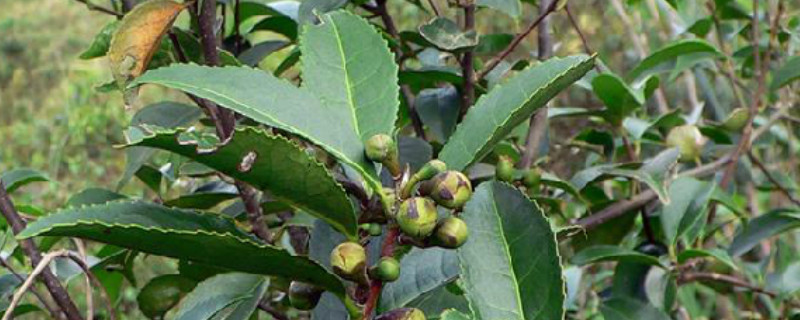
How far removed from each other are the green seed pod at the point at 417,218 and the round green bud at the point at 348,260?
27mm

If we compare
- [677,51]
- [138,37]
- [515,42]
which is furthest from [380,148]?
[677,51]

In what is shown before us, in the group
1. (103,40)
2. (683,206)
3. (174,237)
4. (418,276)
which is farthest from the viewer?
(683,206)

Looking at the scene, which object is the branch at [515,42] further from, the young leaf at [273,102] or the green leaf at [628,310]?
the young leaf at [273,102]

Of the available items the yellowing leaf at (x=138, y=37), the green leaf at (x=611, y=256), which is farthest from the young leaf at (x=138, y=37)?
the green leaf at (x=611, y=256)

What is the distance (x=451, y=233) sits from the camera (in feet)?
1.77

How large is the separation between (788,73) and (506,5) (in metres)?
0.35

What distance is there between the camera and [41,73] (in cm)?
441

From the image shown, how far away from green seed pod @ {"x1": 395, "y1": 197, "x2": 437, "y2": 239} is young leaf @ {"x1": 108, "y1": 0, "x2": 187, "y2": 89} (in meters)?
0.28

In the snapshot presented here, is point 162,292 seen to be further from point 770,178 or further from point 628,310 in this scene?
point 770,178

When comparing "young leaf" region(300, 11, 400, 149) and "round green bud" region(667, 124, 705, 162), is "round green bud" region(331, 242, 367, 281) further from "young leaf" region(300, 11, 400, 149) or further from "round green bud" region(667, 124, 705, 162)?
"round green bud" region(667, 124, 705, 162)

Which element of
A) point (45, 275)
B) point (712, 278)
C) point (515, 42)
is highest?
point (515, 42)

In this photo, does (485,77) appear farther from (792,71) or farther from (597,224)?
(792,71)

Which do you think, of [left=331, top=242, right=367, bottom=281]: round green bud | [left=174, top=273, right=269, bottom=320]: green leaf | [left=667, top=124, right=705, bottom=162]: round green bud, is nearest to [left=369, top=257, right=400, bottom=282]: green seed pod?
[left=331, top=242, right=367, bottom=281]: round green bud

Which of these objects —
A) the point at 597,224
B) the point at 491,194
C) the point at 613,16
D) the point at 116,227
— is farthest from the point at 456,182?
the point at 613,16
